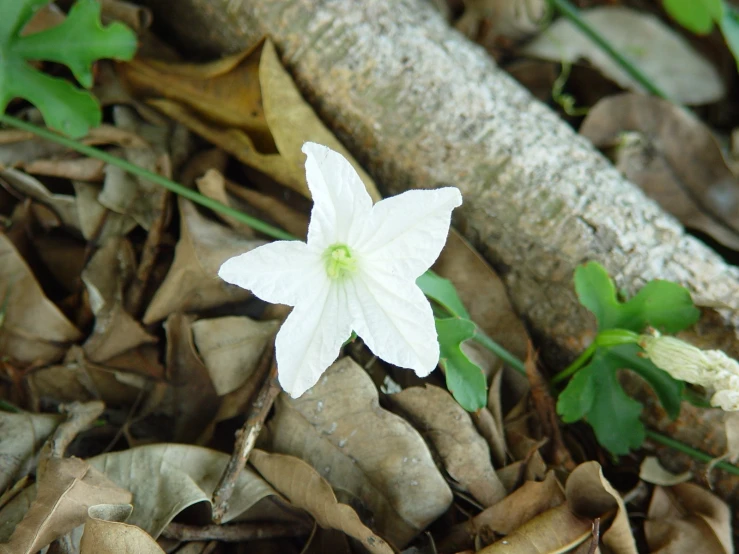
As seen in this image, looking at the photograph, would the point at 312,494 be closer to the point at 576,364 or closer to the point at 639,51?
the point at 576,364

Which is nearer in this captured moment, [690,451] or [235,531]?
[235,531]

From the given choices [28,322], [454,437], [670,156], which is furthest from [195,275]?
[670,156]

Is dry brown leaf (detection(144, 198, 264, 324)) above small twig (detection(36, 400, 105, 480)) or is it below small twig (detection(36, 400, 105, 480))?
above

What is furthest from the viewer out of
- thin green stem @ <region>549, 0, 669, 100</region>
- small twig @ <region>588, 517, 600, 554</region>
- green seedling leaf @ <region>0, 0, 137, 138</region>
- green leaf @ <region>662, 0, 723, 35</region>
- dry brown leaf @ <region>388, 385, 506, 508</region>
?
thin green stem @ <region>549, 0, 669, 100</region>

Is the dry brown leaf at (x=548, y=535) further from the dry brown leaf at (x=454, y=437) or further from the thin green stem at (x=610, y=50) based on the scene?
the thin green stem at (x=610, y=50)

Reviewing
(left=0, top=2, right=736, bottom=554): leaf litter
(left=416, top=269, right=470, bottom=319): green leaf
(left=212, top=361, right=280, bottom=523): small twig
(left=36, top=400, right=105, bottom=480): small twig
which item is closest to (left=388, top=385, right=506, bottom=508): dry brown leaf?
(left=0, top=2, right=736, bottom=554): leaf litter

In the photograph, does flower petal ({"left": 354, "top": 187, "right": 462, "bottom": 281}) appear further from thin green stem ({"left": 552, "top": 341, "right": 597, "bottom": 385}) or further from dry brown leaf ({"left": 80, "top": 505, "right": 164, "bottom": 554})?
dry brown leaf ({"left": 80, "top": 505, "right": 164, "bottom": 554})

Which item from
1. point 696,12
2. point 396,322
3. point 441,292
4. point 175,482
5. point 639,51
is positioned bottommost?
point 175,482
